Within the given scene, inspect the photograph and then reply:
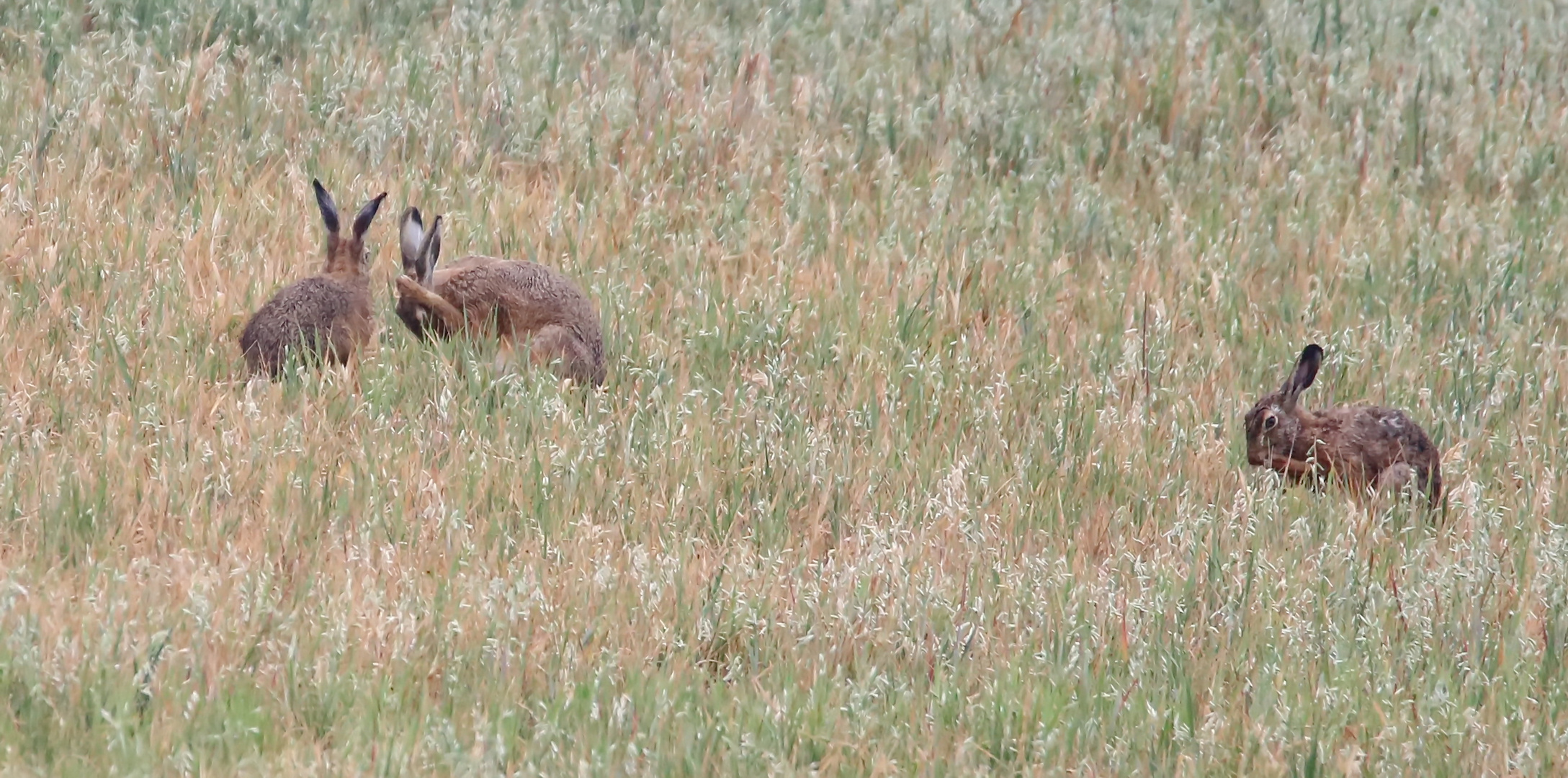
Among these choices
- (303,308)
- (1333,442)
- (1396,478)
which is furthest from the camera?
(1333,442)

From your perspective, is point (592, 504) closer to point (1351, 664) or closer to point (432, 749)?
point (432, 749)

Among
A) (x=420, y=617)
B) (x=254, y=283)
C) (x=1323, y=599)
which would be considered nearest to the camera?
(x=420, y=617)

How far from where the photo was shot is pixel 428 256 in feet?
23.6

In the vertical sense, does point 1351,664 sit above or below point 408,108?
below

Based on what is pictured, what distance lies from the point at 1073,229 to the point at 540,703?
5.60 m

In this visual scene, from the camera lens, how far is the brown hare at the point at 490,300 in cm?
703

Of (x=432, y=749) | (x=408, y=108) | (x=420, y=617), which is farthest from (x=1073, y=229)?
(x=432, y=749)

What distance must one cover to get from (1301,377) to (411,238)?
3.47 meters

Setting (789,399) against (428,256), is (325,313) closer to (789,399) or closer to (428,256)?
(428,256)

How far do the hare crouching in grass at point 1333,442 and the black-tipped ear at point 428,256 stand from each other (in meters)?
3.21

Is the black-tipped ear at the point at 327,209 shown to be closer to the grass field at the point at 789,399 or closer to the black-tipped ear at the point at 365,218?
the black-tipped ear at the point at 365,218

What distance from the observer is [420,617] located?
15.8 feet

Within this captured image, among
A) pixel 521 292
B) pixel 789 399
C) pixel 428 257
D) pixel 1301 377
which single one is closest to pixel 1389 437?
pixel 1301 377

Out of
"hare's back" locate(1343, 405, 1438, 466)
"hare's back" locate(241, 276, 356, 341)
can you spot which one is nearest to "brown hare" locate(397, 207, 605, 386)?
"hare's back" locate(241, 276, 356, 341)
